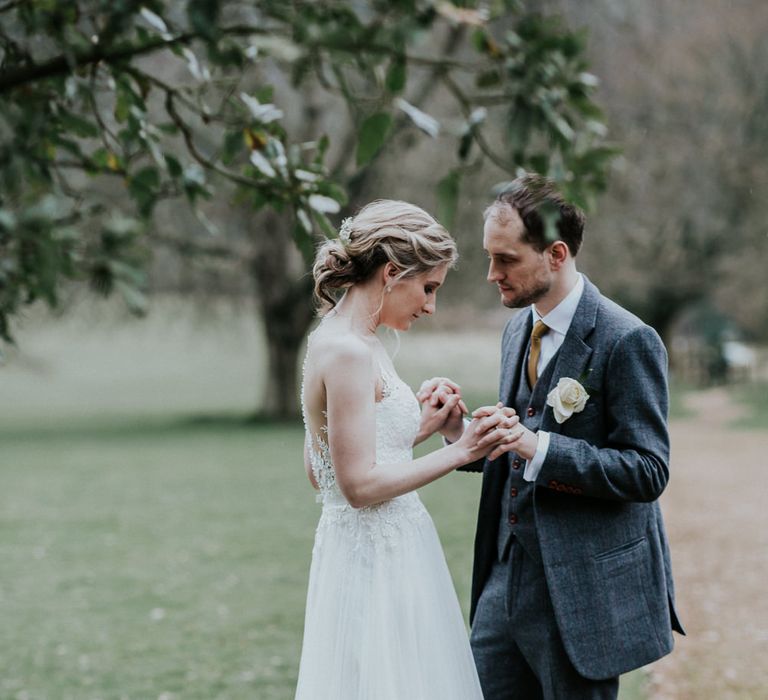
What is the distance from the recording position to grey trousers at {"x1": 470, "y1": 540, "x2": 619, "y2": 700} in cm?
311

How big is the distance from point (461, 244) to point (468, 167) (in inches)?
703

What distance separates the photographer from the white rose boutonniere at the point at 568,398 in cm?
301

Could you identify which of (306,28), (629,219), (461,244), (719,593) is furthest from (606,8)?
(306,28)

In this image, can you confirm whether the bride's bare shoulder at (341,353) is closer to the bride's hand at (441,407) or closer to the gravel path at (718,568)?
the bride's hand at (441,407)

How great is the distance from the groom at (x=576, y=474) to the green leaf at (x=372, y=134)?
2.72ft

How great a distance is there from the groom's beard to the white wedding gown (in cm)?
44

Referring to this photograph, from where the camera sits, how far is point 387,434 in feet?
10.7

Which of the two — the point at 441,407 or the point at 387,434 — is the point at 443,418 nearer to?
the point at 441,407

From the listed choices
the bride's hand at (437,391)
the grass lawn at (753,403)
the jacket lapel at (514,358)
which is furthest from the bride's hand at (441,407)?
the grass lawn at (753,403)

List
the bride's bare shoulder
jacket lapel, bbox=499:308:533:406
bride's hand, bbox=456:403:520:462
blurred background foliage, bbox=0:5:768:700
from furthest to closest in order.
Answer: jacket lapel, bbox=499:308:533:406 → the bride's bare shoulder → bride's hand, bbox=456:403:520:462 → blurred background foliage, bbox=0:5:768:700

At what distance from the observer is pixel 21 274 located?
3.60 meters

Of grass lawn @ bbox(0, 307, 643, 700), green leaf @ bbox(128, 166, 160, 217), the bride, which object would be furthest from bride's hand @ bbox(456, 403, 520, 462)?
grass lawn @ bbox(0, 307, 643, 700)

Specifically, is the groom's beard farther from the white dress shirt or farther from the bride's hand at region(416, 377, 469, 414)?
the bride's hand at region(416, 377, 469, 414)

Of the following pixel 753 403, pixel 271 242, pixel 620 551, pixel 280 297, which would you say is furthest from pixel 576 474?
pixel 753 403
